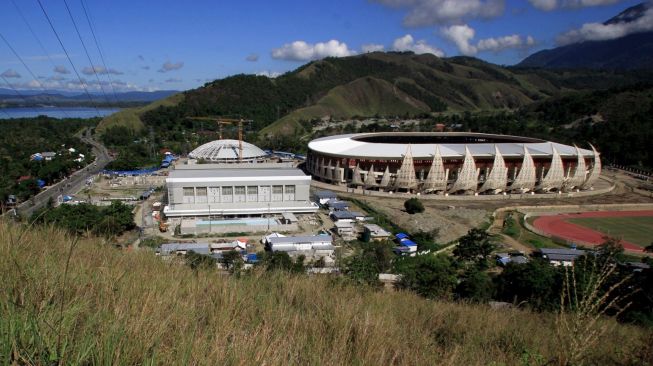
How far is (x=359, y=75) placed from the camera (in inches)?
5123

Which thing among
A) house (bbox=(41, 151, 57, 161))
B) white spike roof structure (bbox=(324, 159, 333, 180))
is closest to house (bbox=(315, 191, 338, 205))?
white spike roof structure (bbox=(324, 159, 333, 180))

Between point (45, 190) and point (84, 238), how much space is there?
111 feet

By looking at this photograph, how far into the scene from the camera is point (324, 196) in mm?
28875

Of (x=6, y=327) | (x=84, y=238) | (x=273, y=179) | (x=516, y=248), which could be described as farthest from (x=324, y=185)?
(x=6, y=327)

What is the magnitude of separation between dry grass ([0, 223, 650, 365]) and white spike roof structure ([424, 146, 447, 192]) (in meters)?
26.6

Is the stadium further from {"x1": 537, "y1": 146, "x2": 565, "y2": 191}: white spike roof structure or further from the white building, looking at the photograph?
the white building

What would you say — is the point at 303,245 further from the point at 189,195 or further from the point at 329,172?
the point at 329,172

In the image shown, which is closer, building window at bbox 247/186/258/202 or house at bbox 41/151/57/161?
building window at bbox 247/186/258/202

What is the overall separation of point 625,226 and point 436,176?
12028 mm

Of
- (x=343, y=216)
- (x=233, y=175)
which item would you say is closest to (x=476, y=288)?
(x=343, y=216)

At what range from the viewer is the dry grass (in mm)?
1901

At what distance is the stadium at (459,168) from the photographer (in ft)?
102

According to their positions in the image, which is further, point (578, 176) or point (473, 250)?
point (578, 176)

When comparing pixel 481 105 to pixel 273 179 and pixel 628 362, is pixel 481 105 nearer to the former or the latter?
pixel 273 179
